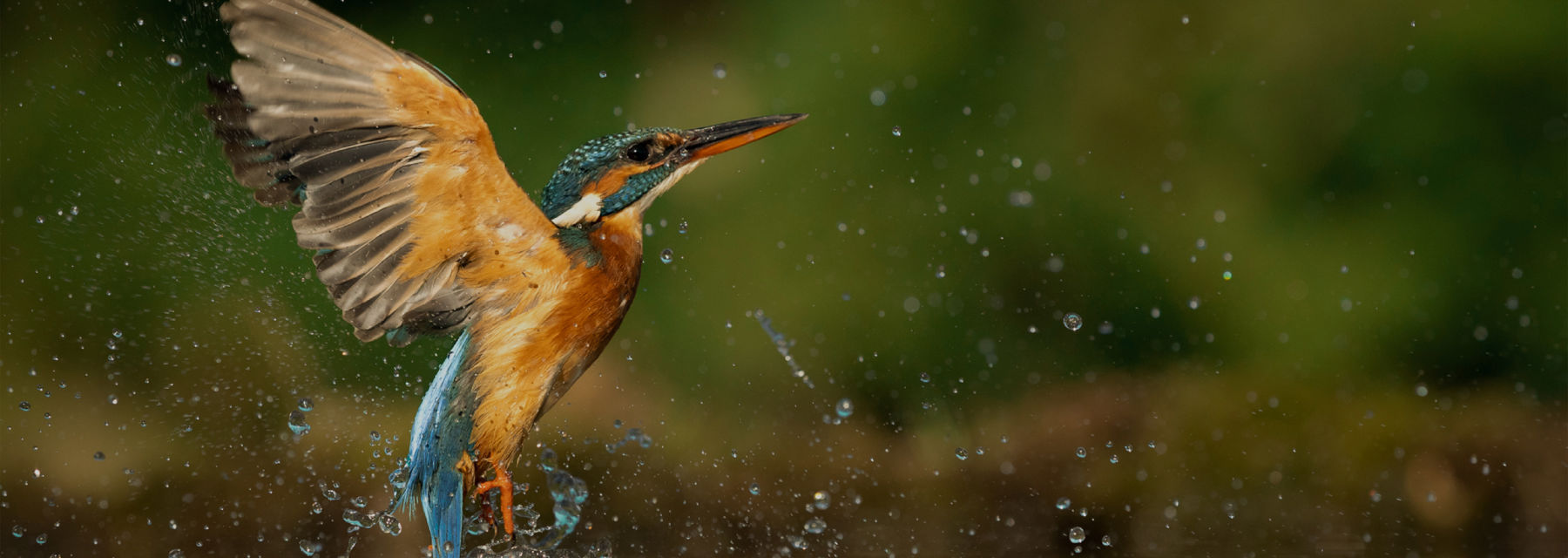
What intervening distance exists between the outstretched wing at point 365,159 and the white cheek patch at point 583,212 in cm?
14

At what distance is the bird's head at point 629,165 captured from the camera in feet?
5.24

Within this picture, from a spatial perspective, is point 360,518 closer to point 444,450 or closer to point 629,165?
point 444,450

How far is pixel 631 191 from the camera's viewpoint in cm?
160

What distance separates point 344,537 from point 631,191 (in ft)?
3.89

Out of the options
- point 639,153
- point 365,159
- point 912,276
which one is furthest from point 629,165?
point 912,276

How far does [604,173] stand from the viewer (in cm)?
160

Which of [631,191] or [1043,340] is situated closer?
[631,191]

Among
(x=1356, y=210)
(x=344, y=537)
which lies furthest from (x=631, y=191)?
(x=1356, y=210)

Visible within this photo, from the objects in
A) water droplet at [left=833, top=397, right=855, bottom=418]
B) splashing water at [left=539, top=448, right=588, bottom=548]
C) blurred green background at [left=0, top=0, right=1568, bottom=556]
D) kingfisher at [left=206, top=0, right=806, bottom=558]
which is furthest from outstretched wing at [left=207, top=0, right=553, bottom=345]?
water droplet at [left=833, top=397, right=855, bottom=418]

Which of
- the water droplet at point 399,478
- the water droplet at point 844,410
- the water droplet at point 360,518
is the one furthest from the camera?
the water droplet at point 844,410

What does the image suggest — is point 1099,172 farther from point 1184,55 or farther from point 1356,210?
point 1356,210

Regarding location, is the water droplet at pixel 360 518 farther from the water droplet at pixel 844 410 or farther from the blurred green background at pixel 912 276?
the water droplet at pixel 844 410

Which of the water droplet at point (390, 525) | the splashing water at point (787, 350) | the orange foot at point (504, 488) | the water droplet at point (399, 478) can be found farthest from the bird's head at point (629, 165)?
the splashing water at point (787, 350)

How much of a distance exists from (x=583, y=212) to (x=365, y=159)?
1.07 feet
